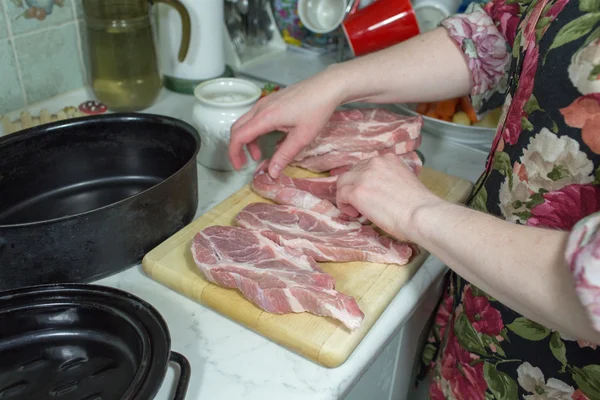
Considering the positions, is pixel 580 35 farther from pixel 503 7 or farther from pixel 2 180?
pixel 2 180

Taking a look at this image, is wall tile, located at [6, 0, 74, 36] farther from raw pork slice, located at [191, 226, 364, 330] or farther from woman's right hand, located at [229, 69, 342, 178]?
raw pork slice, located at [191, 226, 364, 330]

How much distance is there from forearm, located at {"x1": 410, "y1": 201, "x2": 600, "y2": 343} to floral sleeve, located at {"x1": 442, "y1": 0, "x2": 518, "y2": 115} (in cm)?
36

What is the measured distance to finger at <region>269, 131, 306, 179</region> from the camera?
3.01 feet

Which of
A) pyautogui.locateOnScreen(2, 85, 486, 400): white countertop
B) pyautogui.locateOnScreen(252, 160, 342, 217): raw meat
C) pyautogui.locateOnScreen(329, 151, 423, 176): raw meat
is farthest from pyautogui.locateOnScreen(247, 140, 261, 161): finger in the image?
pyautogui.locateOnScreen(2, 85, 486, 400): white countertop

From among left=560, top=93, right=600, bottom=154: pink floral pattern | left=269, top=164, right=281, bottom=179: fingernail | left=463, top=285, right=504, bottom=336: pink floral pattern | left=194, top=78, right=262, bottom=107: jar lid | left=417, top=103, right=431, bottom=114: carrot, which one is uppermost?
left=560, top=93, right=600, bottom=154: pink floral pattern

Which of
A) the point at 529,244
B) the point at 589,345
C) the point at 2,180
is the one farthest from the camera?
the point at 2,180

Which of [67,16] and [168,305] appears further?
[67,16]

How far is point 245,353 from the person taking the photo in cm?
72

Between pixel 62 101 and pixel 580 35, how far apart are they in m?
1.02

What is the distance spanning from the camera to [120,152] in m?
0.97

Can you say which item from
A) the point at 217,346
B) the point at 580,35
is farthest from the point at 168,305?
the point at 580,35

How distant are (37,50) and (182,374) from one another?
2.71ft

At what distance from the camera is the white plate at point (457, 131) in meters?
1.17

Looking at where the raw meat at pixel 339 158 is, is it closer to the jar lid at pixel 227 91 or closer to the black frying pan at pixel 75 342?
the jar lid at pixel 227 91
